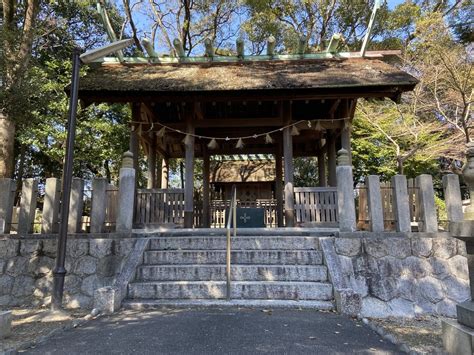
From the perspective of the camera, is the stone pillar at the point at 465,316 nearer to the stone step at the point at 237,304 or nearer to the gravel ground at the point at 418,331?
the gravel ground at the point at 418,331

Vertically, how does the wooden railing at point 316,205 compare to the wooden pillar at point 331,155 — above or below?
below

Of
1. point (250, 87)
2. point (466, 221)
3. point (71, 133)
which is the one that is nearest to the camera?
point (466, 221)

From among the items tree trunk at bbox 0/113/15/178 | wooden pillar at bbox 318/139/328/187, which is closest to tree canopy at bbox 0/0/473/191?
tree trunk at bbox 0/113/15/178

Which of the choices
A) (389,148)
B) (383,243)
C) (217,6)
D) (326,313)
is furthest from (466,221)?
(217,6)

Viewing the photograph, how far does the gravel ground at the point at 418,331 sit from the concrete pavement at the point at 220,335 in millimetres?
415

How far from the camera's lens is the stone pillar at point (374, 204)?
5.74 meters

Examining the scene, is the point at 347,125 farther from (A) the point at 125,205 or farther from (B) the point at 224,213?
(A) the point at 125,205

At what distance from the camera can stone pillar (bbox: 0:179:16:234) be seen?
6.10 m

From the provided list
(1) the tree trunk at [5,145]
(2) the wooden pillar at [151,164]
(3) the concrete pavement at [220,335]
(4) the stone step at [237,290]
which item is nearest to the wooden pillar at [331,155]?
(2) the wooden pillar at [151,164]

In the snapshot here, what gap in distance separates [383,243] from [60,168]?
16.4m

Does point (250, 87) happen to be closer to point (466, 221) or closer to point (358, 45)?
point (466, 221)

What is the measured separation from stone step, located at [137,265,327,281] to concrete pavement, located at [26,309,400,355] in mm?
789

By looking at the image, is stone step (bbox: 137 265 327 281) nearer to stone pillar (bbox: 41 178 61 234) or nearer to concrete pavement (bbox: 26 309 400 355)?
concrete pavement (bbox: 26 309 400 355)

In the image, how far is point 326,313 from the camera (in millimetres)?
4363
